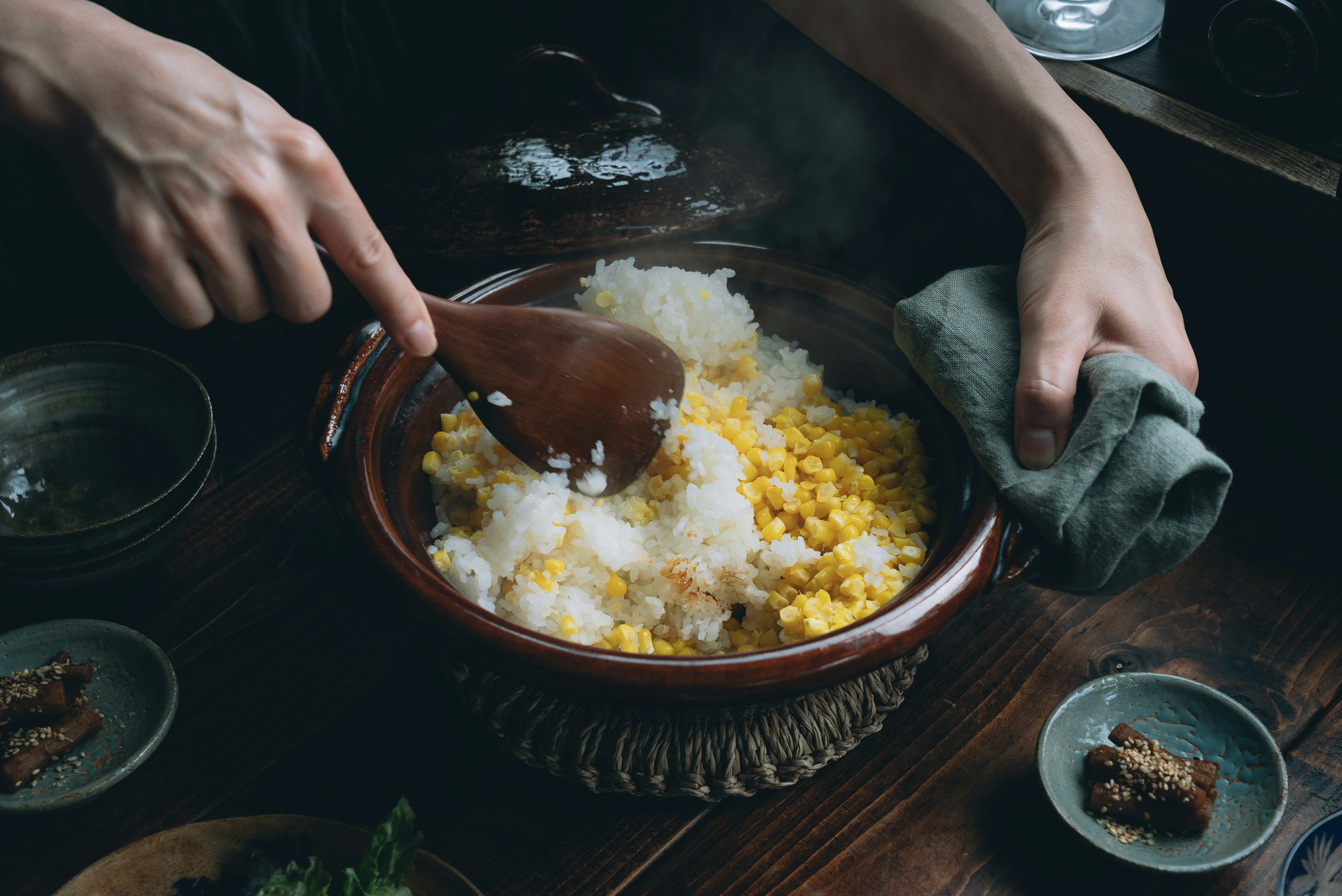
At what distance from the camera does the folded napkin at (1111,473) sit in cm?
115

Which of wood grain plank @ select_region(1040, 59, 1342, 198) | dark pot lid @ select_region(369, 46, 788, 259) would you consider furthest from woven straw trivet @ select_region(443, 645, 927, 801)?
wood grain plank @ select_region(1040, 59, 1342, 198)

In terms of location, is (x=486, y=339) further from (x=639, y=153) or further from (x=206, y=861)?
(x=206, y=861)

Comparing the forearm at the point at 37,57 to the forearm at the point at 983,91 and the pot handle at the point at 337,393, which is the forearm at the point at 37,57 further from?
the forearm at the point at 983,91

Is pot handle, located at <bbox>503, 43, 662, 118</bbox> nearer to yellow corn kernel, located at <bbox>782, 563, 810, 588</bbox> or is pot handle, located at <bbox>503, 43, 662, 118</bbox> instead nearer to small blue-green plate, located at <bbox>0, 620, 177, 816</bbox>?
yellow corn kernel, located at <bbox>782, 563, 810, 588</bbox>

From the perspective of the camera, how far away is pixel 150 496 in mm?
1500

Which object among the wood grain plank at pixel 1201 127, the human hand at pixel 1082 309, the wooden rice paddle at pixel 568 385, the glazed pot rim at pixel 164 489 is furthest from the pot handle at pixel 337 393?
the wood grain plank at pixel 1201 127

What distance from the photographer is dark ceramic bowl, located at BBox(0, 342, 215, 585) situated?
1.47 meters

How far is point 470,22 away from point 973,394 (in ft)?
4.39

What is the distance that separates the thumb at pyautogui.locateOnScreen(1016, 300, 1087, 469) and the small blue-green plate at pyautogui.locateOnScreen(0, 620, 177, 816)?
4.10 ft

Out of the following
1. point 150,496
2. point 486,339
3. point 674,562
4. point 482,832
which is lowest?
point 482,832

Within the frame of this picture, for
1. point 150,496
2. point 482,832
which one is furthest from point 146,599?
point 482,832

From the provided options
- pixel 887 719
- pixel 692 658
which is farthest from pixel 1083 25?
pixel 692 658

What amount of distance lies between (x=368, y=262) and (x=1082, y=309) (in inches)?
37.2

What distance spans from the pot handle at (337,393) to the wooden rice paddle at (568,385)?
0.41 ft
